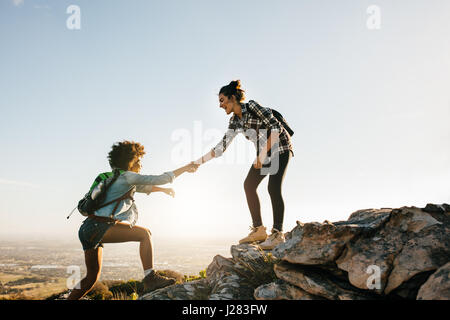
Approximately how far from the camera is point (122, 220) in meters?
4.76

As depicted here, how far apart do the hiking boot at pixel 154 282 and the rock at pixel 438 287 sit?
4.11 meters

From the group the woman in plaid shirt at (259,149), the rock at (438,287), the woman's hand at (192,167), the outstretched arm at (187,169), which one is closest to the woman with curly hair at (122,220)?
the outstretched arm at (187,169)

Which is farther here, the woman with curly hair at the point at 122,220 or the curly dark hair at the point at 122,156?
the curly dark hair at the point at 122,156

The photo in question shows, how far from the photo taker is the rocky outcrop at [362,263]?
3.13 meters

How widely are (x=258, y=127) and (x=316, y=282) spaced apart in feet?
11.3

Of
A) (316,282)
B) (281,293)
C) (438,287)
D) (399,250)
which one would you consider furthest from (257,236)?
(438,287)

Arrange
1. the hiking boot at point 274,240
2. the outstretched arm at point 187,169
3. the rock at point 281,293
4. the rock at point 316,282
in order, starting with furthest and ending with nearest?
1. the outstretched arm at point 187,169
2. the hiking boot at point 274,240
3. the rock at point 281,293
4. the rock at point 316,282

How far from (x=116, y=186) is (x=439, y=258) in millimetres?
4798

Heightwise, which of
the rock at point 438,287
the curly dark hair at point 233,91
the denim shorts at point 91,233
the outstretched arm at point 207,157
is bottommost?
the rock at point 438,287

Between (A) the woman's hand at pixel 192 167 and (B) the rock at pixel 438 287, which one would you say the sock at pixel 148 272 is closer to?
(A) the woman's hand at pixel 192 167

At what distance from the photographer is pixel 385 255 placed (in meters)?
3.41

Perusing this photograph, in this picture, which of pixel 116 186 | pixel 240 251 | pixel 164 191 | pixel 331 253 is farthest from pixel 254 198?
pixel 116 186
